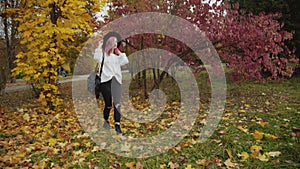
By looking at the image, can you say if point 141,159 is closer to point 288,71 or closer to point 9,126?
point 9,126

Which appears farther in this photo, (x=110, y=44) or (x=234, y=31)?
(x=234, y=31)

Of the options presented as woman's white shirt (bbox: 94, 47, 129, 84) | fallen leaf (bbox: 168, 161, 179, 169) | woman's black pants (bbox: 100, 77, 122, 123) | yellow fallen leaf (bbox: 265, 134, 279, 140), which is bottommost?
fallen leaf (bbox: 168, 161, 179, 169)

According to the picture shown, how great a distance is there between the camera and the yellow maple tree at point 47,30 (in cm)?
616

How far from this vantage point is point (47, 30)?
6.13 metres

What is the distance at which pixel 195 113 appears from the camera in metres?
6.14

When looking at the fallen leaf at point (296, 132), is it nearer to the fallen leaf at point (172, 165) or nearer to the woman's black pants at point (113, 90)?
the fallen leaf at point (172, 165)

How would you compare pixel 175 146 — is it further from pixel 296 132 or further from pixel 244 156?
pixel 296 132

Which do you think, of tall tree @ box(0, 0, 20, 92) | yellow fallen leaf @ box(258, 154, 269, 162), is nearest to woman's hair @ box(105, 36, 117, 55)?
yellow fallen leaf @ box(258, 154, 269, 162)

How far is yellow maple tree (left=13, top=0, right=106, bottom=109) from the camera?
616 cm

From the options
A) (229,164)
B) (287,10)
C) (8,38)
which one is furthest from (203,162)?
(287,10)

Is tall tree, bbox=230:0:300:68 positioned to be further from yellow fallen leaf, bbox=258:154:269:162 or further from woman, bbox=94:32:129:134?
yellow fallen leaf, bbox=258:154:269:162

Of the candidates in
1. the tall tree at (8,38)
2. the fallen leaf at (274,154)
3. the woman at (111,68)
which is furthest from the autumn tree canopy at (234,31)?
the fallen leaf at (274,154)

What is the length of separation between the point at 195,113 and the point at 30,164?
374cm

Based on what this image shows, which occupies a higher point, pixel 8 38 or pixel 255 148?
pixel 8 38
